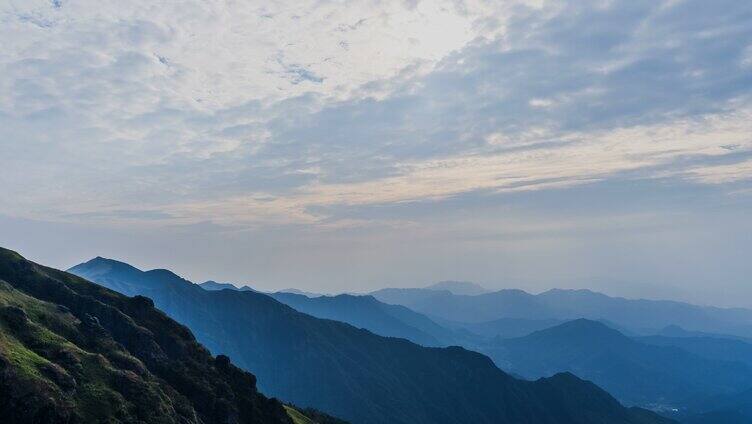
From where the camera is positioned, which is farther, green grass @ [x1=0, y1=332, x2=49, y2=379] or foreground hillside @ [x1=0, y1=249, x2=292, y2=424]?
green grass @ [x1=0, y1=332, x2=49, y2=379]

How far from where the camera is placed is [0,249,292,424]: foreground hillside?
9550cm

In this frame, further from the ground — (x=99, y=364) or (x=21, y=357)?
(x=21, y=357)

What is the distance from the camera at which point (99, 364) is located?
11381 centimetres

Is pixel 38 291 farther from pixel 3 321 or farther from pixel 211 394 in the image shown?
pixel 211 394

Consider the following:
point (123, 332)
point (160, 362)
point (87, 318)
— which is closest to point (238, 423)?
point (160, 362)

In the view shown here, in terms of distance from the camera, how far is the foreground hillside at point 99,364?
9550 centimetres

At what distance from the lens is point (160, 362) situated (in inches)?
5586

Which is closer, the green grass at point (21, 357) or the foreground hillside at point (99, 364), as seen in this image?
the foreground hillside at point (99, 364)

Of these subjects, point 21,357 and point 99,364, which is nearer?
point 21,357

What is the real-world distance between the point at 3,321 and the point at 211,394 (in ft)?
179

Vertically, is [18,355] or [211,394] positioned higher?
[18,355]

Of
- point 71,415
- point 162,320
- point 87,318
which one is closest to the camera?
point 71,415

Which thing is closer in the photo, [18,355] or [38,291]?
[18,355]

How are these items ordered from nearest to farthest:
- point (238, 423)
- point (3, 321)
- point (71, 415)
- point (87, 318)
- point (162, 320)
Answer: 1. point (71, 415)
2. point (3, 321)
3. point (87, 318)
4. point (238, 423)
5. point (162, 320)
